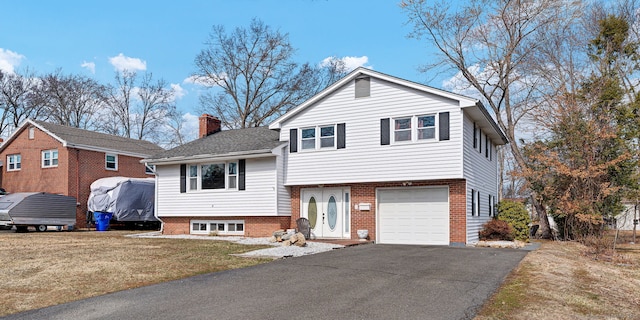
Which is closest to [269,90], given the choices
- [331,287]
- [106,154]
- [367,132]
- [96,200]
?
[106,154]

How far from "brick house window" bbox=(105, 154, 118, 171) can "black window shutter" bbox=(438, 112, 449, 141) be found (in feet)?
69.4

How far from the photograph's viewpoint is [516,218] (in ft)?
63.9

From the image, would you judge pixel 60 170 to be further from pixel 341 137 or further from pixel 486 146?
pixel 486 146

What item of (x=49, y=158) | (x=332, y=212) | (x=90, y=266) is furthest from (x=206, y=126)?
(x=90, y=266)

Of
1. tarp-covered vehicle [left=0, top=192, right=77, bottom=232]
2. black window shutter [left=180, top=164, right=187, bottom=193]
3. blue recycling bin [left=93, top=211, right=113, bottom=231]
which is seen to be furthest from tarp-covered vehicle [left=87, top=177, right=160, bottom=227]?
black window shutter [left=180, top=164, right=187, bottom=193]

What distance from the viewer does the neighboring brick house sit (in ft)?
90.6

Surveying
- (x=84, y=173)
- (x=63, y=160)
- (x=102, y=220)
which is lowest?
(x=102, y=220)

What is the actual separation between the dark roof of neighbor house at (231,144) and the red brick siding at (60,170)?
8088 mm

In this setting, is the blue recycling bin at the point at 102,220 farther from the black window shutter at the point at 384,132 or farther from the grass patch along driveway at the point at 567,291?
the grass patch along driveway at the point at 567,291

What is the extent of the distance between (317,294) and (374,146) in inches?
414

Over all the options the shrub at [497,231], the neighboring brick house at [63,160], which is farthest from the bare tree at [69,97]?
the shrub at [497,231]

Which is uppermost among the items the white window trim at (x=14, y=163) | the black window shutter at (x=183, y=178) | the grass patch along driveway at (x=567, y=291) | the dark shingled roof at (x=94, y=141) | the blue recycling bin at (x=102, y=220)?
the dark shingled roof at (x=94, y=141)

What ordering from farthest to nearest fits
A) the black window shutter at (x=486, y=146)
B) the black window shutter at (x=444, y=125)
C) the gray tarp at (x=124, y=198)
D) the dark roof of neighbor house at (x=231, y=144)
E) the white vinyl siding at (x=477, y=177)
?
the gray tarp at (x=124, y=198), the black window shutter at (x=486, y=146), the dark roof of neighbor house at (x=231, y=144), the white vinyl siding at (x=477, y=177), the black window shutter at (x=444, y=125)

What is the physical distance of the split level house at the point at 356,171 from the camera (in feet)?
56.3
